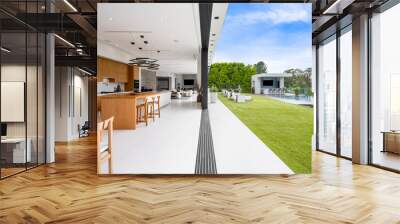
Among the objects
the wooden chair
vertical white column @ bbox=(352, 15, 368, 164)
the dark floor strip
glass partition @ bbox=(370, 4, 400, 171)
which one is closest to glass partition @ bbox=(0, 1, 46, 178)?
the wooden chair

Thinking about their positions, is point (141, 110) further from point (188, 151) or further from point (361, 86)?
point (361, 86)

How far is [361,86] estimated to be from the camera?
19.8 feet

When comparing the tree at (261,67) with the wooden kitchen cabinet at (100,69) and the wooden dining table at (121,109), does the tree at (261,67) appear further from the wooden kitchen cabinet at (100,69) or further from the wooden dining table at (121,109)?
the wooden kitchen cabinet at (100,69)

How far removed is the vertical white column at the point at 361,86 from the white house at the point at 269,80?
1931 millimetres

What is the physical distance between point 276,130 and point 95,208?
254 cm

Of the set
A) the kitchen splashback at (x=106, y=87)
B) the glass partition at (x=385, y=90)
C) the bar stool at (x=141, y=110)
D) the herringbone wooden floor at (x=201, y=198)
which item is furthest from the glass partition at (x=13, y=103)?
the glass partition at (x=385, y=90)

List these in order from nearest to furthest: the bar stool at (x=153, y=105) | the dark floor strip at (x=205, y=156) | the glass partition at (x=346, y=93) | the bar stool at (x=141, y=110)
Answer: the dark floor strip at (x=205, y=156), the bar stool at (x=141, y=110), the bar stool at (x=153, y=105), the glass partition at (x=346, y=93)

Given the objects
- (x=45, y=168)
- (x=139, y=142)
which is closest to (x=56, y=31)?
(x=45, y=168)

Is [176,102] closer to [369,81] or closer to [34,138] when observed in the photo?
[34,138]

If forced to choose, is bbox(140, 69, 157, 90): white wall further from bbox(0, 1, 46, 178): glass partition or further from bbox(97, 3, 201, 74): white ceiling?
bbox(0, 1, 46, 178): glass partition

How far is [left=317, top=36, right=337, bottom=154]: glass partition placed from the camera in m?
7.12

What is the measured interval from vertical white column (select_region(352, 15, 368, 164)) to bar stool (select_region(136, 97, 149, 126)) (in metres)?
3.60

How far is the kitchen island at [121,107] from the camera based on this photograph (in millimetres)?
4953

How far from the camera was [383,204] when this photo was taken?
12.3 feet
